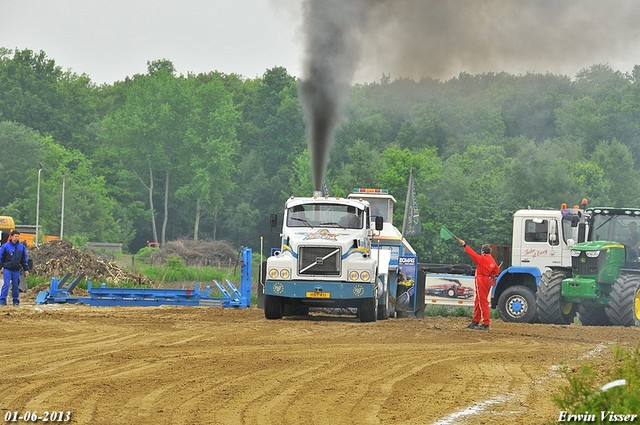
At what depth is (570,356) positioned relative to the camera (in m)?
20.6

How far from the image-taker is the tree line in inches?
3398

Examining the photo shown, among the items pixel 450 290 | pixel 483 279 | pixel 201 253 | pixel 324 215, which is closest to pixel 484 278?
pixel 483 279

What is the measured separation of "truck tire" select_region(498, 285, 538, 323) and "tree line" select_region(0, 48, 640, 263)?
40108mm

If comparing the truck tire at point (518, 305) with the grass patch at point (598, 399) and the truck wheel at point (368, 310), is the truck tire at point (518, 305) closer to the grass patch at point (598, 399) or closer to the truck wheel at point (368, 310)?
the truck wheel at point (368, 310)

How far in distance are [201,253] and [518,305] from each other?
5998 cm

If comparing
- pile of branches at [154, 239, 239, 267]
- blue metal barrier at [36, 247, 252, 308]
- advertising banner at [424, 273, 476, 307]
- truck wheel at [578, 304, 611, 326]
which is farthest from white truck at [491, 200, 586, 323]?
pile of branches at [154, 239, 239, 267]

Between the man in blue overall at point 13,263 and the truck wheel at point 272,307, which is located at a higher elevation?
the man in blue overall at point 13,263

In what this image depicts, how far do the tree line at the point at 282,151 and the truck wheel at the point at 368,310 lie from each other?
47.6m

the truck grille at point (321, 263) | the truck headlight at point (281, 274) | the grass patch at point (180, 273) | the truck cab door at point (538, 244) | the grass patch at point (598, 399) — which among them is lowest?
the grass patch at point (598, 399)

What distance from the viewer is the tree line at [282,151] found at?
8631 cm

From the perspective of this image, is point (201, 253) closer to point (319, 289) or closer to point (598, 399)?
point (319, 289)

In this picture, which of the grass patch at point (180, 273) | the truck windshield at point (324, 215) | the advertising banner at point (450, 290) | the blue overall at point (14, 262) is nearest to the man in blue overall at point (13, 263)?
the blue overall at point (14, 262)

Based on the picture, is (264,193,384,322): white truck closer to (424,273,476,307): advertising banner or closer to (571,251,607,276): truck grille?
(571,251,607,276): truck grille

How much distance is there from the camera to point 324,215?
29172 millimetres
